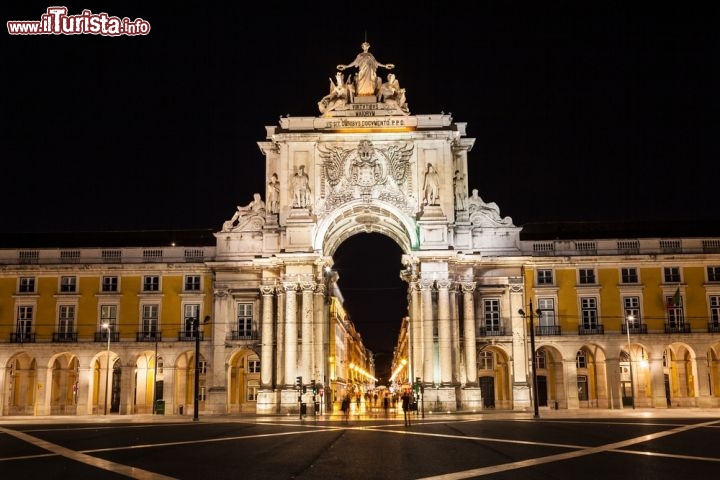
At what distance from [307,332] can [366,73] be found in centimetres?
2206

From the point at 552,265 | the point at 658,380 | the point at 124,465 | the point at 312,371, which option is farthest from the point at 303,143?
the point at 124,465

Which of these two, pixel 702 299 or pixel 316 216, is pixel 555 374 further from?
pixel 316 216

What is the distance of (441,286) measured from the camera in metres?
58.8

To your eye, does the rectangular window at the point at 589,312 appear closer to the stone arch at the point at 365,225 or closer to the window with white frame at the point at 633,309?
the window with white frame at the point at 633,309

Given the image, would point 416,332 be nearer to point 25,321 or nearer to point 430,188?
point 430,188

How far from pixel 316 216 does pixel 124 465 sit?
41147 mm

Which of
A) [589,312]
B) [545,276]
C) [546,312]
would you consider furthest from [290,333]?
[589,312]

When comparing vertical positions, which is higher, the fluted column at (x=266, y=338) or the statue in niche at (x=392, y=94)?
the statue in niche at (x=392, y=94)

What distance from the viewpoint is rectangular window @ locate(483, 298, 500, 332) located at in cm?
6194

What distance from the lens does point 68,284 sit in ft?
210

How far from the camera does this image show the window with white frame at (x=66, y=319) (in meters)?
63.1

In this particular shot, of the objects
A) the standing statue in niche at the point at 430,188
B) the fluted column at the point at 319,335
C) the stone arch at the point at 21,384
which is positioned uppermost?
the standing statue in niche at the point at 430,188

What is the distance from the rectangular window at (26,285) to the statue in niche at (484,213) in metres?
37.3

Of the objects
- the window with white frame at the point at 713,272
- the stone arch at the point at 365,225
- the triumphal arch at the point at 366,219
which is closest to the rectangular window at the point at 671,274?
the window with white frame at the point at 713,272
